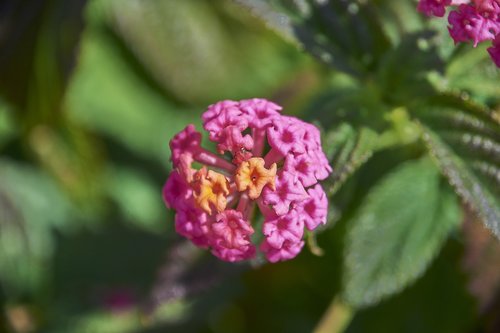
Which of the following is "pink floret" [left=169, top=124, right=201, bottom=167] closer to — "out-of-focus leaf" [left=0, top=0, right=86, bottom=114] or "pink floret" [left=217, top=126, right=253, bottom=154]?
"pink floret" [left=217, top=126, right=253, bottom=154]

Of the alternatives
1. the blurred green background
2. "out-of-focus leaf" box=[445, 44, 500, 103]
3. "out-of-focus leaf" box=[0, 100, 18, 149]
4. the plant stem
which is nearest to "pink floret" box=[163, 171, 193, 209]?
the blurred green background

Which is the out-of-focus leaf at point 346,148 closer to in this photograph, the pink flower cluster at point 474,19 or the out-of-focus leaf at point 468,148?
the out-of-focus leaf at point 468,148

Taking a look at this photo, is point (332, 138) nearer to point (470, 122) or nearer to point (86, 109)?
point (470, 122)

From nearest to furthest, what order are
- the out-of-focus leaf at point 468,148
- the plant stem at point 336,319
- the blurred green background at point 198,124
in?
the out-of-focus leaf at point 468,148, the blurred green background at point 198,124, the plant stem at point 336,319

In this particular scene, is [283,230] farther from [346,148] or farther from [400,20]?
→ [400,20]

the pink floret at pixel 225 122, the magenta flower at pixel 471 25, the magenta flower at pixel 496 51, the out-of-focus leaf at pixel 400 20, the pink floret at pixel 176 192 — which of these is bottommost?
the pink floret at pixel 176 192

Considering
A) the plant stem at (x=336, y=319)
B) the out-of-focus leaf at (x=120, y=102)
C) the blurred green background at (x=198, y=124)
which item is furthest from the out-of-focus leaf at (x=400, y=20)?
the out-of-focus leaf at (x=120, y=102)

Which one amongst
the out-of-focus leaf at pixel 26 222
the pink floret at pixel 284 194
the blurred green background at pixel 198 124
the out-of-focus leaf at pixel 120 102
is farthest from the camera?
the out-of-focus leaf at pixel 120 102

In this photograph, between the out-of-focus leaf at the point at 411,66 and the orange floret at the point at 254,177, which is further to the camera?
the out-of-focus leaf at the point at 411,66

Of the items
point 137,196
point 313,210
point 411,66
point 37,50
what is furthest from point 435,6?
point 137,196
